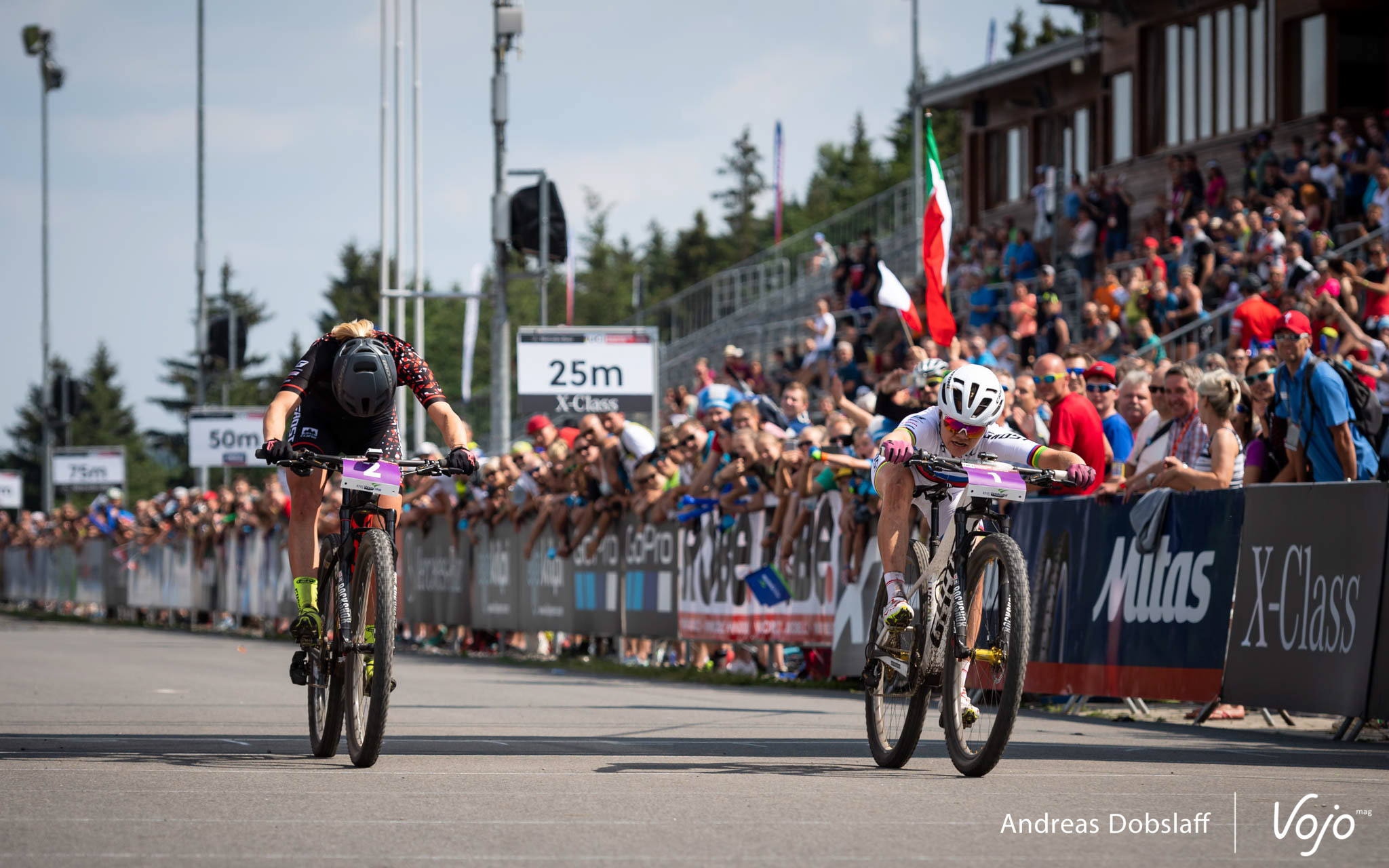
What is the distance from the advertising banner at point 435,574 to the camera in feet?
79.9

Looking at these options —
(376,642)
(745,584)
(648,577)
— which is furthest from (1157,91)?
(376,642)

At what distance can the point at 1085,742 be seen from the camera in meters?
10.6

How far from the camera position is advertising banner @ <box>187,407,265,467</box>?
38.4 metres

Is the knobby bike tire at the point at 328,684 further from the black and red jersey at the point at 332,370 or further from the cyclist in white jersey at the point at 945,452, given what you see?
the cyclist in white jersey at the point at 945,452

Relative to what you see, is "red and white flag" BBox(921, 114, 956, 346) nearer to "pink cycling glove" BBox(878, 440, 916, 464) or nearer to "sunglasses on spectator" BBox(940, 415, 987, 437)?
"sunglasses on spectator" BBox(940, 415, 987, 437)

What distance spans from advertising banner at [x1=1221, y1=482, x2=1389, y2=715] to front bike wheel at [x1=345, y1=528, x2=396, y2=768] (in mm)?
5309

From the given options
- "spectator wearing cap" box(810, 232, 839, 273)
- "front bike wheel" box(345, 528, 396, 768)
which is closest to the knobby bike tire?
"front bike wheel" box(345, 528, 396, 768)

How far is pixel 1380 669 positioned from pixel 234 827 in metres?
6.46

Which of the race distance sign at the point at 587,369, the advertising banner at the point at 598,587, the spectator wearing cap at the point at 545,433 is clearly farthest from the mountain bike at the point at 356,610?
the spectator wearing cap at the point at 545,433

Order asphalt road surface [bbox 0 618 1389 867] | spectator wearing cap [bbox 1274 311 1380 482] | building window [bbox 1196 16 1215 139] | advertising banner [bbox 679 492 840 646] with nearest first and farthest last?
asphalt road surface [bbox 0 618 1389 867] → spectator wearing cap [bbox 1274 311 1380 482] → advertising banner [bbox 679 492 840 646] → building window [bbox 1196 16 1215 139]

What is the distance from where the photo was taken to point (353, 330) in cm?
916

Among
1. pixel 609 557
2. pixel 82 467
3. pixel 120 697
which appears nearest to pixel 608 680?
pixel 609 557

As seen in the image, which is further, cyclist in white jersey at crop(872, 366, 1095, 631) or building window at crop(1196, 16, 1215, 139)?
building window at crop(1196, 16, 1215, 139)

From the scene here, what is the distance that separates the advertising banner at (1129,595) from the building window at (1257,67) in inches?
797
